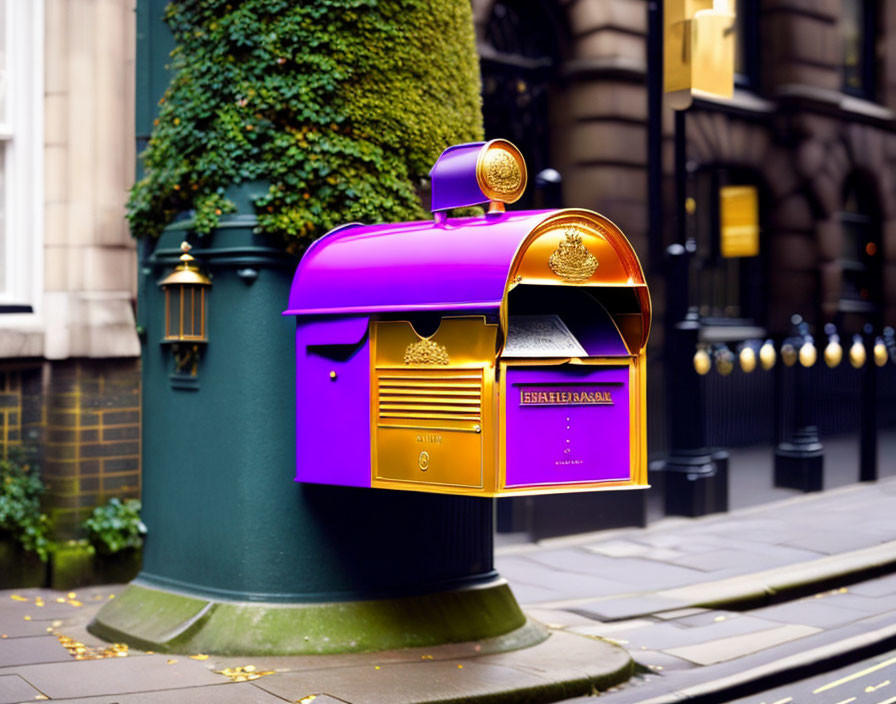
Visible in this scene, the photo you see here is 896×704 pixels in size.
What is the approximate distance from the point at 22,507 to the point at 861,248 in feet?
50.1

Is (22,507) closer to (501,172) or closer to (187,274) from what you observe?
(187,274)

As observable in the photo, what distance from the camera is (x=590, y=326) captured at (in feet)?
21.8

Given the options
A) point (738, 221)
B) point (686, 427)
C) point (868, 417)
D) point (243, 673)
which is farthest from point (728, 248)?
point (243, 673)

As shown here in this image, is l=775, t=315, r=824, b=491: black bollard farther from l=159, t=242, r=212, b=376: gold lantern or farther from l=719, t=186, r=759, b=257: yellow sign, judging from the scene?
l=159, t=242, r=212, b=376: gold lantern

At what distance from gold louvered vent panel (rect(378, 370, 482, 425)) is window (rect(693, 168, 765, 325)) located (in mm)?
10952

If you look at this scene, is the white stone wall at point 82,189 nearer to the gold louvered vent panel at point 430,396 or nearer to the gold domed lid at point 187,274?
the gold domed lid at point 187,274

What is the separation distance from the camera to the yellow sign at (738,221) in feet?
56.0

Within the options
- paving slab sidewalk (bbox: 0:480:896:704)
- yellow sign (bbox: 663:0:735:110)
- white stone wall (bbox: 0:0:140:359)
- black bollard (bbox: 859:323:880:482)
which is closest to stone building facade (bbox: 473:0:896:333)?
yellow sign (bbox: 663:0:735:110)

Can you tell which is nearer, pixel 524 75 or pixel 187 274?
pixel 187 274

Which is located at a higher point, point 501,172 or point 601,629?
point 501,172

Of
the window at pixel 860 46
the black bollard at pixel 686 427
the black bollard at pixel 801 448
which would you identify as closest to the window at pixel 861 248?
the window at pixel 860 46

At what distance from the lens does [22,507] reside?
323 inches

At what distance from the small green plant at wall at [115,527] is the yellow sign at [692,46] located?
21.4ft

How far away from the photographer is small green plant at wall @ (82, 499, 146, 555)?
837 cm
